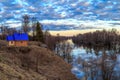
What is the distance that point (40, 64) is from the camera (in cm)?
7012

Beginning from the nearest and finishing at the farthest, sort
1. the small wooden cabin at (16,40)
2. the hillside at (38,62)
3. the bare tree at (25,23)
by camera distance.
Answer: the hillside at (38,62), the small wooden cabin at (16,40), the bare tree at (25,23)

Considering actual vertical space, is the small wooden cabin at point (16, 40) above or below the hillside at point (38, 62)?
above

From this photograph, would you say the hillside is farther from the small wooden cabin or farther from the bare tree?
the bare tree

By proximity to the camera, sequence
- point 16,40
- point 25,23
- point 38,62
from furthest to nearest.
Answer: point 25,23
point 16,40
point 38,62

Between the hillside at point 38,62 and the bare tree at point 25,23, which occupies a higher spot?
the bare tree at point 25,23

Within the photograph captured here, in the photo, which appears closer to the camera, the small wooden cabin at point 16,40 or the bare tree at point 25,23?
the small wooden cabin at point 16,40

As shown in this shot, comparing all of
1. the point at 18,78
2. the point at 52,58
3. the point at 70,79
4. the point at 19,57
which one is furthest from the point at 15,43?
the point at 18,78

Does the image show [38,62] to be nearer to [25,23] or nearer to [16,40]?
[16,40]

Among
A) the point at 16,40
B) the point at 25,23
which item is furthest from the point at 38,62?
the point at 25,23

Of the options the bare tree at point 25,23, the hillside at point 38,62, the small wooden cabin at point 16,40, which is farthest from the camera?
the bare tree at point 25,23

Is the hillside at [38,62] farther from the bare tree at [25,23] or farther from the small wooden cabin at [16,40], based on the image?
the bare tree at [25,23]

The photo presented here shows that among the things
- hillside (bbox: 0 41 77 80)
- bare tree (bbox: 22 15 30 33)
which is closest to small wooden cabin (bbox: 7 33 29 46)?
hillside (bbox: 0 41 77 80)

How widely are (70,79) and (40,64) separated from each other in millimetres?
12873

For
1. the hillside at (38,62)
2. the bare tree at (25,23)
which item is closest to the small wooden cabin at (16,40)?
the hillside at (38,62)
